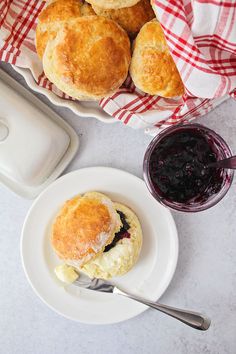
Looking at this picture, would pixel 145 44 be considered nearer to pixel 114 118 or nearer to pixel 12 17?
pixel 114 118

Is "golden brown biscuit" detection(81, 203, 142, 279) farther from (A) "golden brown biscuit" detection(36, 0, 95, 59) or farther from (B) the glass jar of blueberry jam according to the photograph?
(A) "golden brown biscuit" detection(36, 0, 95, 59)

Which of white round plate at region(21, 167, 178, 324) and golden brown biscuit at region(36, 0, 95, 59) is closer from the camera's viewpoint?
golden brown biscuit at region(36, 0, 95, 59)

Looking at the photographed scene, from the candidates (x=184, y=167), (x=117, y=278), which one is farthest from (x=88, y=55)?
(x=117, y=278)

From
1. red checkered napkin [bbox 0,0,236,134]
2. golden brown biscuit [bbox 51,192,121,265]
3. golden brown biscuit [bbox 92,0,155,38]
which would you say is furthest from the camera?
golden brown biscuit [bbox 51,192,121,265]

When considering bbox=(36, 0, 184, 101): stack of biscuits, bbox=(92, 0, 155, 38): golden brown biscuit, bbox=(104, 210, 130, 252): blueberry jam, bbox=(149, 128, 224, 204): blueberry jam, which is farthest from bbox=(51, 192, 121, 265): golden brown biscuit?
bbox=(92, 0, 155, 38): golden brown biscuit

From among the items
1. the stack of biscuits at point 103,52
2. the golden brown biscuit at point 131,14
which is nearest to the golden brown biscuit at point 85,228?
the stack of biscuits at point 103,52

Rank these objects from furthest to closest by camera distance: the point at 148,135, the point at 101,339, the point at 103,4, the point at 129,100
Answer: the point at 101,339 < the point at 148,135 < the point at 129,100 < the point at 103,4

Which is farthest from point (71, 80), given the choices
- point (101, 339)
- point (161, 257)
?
point (101, 339)
